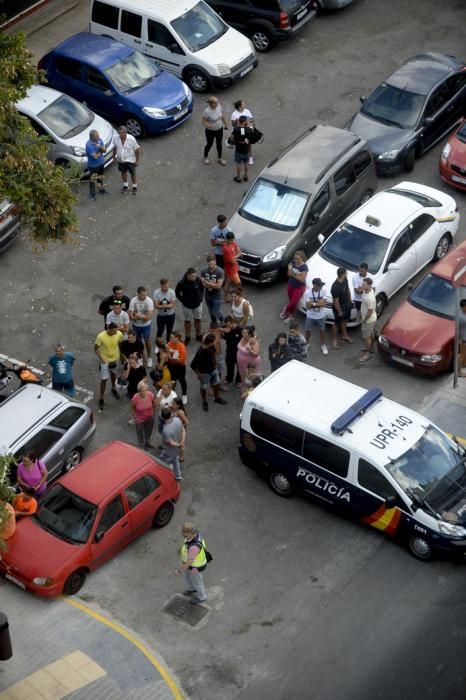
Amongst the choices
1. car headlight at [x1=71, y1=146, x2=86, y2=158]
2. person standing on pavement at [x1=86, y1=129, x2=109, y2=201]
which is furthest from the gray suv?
car headlight at [x1=71, y1=146, x2=86, y2=158]

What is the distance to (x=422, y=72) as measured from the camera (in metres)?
26.9

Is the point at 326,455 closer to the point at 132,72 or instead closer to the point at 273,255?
the point at 273,255

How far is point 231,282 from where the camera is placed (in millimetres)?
22641

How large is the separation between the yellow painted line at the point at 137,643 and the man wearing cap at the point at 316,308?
6919mm

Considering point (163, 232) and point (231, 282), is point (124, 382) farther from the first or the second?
point (163, 232)

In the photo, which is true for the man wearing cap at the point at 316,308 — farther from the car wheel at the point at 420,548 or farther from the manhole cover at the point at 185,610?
the manhole cover at the point at 185,610

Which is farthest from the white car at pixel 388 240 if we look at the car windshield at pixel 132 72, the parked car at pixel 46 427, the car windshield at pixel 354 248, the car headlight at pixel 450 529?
the car windshield at pixel 132 72

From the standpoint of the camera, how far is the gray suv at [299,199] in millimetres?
22859

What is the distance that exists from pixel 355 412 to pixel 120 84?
12398mm

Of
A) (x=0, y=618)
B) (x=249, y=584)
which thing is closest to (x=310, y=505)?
(x=249, y=584)

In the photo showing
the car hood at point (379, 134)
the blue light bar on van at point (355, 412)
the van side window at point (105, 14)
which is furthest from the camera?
the van side window at point (105, 14)

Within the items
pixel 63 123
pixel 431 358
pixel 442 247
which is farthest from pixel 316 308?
pixel 63 123

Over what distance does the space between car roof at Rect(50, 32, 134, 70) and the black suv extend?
11.6 ft

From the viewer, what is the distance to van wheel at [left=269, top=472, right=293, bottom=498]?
1839 centimetres
